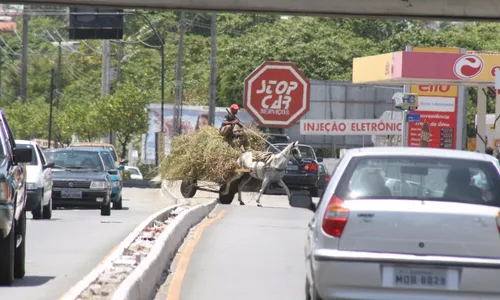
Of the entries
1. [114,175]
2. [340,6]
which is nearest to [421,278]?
[340,6]

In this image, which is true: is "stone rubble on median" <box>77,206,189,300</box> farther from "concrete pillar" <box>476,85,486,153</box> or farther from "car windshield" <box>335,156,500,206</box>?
"concrete pillar" <box>476,85,486,153</box>

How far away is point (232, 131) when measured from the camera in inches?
1258

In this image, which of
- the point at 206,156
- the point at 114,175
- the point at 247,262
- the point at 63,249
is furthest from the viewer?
the point at 206,156

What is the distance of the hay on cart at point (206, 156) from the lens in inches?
1241

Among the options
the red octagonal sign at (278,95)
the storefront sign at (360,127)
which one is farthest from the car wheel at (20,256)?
the storefront sign at (360,127)

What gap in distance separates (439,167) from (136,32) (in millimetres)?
89152

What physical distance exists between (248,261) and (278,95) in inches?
679

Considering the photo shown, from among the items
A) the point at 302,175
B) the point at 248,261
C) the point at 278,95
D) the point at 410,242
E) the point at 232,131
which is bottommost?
the point at 302,175

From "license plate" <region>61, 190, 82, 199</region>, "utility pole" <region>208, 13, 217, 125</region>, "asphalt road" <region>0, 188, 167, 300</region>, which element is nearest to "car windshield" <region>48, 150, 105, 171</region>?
"license plate" <region>61, 190, 82, 199</region>

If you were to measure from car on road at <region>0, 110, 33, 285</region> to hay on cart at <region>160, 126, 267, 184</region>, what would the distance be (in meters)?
17.6

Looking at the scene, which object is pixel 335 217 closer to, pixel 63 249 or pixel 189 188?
pixel 63 249

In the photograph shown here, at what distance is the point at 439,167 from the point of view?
10.0 meters

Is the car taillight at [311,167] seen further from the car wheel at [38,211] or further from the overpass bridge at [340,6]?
the car wheel at [38,211]

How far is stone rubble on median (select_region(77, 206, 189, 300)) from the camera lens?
34.8 feet
